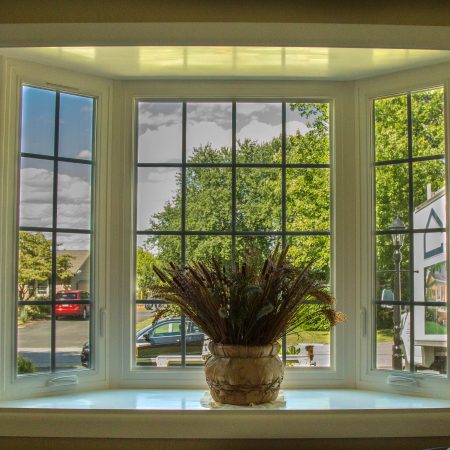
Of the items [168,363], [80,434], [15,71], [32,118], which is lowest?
[80,434]

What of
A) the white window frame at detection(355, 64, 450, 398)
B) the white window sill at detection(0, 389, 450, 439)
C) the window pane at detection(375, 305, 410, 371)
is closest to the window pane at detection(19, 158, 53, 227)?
the white window sill at detection(0, 389, 450, 439)

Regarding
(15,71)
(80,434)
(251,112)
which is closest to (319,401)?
(80,434)

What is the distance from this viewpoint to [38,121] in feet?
10.4

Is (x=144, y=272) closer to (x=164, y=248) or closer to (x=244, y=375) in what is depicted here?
(x=164, y=248)

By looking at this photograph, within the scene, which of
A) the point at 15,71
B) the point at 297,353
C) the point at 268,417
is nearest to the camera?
the point at 268,417

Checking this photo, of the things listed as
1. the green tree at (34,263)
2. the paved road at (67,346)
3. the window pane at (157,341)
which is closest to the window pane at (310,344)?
the paved road at (67,346)

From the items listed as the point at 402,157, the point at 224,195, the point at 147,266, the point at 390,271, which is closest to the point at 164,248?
the point at 147,266

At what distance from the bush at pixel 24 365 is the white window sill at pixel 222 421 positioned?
21cm

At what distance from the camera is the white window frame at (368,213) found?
319 centimetres

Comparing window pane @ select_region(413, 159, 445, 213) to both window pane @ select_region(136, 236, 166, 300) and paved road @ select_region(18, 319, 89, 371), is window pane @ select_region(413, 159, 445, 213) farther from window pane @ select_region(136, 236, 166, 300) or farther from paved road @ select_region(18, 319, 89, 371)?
paved road @ select_region(18, 319, 89, 371)

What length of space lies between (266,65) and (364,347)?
1.36 m

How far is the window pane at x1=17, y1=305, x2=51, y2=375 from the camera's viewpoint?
3.07 m

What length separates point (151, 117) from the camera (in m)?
3.39
